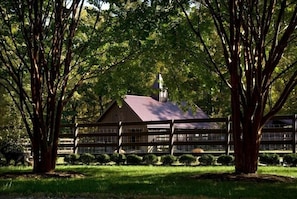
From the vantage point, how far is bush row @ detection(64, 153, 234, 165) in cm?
1759

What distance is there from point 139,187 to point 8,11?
23.0ft

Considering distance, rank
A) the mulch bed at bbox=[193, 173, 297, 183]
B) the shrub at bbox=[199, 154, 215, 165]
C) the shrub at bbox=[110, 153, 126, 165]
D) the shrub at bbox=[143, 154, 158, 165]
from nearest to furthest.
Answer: the mulch bed at bbox=[193, 173, 297, 183], the shrub at bbox=[199, 154, 215, 165], the shrub at bbox=[143, 154, 158, 165], the shrub at bbox=[110, 153, 126, 165]

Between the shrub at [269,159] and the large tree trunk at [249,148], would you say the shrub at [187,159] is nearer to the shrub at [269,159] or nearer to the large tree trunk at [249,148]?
the shrub at [269,159]

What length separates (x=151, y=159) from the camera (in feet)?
61.6

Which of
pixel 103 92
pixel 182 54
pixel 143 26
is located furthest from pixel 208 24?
pixel 103 92

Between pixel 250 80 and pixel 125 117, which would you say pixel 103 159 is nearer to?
pixel 250 80

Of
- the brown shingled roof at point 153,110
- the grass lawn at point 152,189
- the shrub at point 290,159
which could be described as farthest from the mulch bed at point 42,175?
the brown shingled roof at point 153,110

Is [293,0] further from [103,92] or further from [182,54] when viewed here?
[103,92]

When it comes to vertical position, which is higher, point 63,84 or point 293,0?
point 293,0

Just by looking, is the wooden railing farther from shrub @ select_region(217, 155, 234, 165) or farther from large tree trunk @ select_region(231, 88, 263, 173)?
large tree trunk @ select_region(231, 88, 263, 173)

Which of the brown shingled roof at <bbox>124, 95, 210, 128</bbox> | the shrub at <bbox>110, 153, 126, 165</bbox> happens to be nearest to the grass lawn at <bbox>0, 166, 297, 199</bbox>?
the shrub at <bbox>110, 153, 126, 165</bbox>

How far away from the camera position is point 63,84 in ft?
44.5

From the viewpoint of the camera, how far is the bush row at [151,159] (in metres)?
17.6

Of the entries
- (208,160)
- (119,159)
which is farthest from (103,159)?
(208,160)
